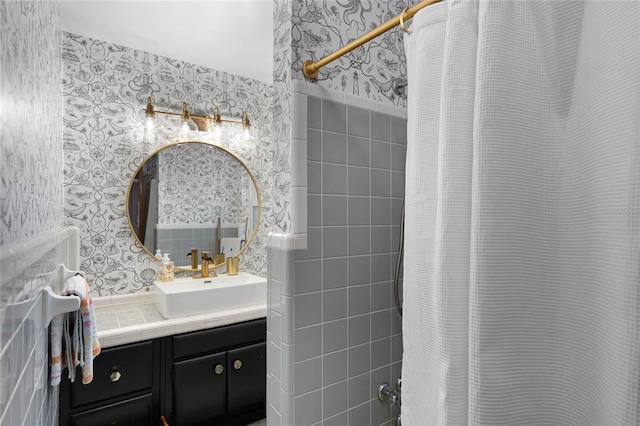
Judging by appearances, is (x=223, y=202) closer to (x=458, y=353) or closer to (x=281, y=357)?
(x=281, y=357)

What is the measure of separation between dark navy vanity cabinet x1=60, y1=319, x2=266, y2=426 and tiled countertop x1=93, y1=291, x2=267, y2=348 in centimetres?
5

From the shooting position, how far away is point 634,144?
51cm

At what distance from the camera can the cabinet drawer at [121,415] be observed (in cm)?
167

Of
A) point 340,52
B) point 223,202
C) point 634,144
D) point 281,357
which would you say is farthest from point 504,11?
point 223,202

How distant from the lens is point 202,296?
1998 mm

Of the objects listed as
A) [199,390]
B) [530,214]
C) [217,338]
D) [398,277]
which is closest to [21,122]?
[530,214]

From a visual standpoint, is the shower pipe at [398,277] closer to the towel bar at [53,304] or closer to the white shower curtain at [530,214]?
the white shower curtain at [530,214]

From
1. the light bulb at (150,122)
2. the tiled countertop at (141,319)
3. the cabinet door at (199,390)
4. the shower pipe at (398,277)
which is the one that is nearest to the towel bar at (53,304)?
the tiled countertop at (141,319)

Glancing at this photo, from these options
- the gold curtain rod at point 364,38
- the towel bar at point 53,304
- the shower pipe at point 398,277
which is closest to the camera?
the gold curtain rod at point 364,38

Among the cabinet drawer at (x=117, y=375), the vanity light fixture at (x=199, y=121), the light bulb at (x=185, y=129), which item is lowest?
the cabinet drawer at (x=117, y=375)

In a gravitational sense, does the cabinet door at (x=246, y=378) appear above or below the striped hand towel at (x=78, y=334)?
below

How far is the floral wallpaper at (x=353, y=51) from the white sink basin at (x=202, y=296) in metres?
1.36

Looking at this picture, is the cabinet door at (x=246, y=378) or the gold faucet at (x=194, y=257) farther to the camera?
the gold faucet at (x=194, y=257)

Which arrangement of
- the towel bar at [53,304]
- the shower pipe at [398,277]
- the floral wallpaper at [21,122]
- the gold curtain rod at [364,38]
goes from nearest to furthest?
1. the floral wallpaper at [21,122]
2. the gold curtain rod at [364,38]
3. the towel bar at [53,304]
4. the shower pipe at [398,277]
